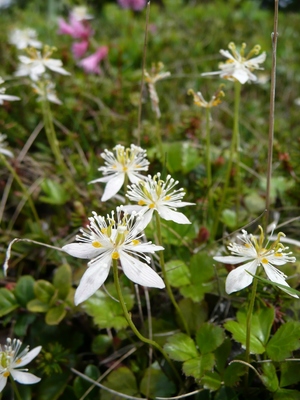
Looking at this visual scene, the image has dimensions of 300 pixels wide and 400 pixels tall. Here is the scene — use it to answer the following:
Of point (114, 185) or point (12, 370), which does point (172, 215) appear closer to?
point (114, 185)

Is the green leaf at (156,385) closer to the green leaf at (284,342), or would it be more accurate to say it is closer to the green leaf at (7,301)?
the green leaf at (284,342)

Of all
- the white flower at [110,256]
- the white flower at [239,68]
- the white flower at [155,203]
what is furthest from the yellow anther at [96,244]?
the white flower at [239,68]

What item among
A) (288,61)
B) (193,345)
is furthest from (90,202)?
(288,61)

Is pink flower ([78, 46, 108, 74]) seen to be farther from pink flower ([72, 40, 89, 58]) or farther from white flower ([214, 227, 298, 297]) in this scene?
white flower ([214, 227, 298, 297])

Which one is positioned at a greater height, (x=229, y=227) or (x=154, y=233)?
(x=154, y=233)

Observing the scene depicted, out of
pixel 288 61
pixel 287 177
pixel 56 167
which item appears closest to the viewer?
pixel 287 177

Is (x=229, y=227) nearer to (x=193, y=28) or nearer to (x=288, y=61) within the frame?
(x=288, y=61)
